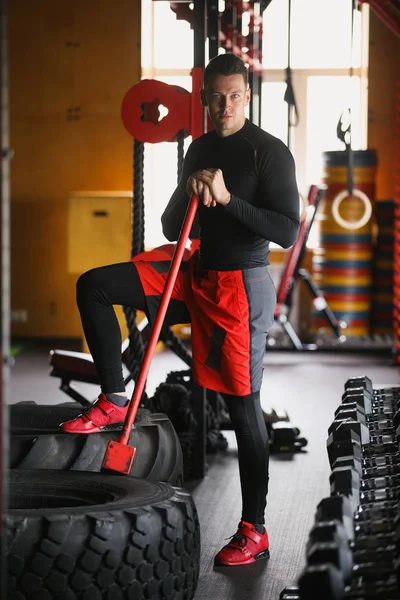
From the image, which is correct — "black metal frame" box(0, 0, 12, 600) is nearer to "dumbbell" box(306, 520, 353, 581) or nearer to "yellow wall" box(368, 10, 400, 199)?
"dumbbell" box(306, 520, 353, 581)

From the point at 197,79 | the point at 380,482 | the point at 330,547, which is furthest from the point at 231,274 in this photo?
the point at 197,79

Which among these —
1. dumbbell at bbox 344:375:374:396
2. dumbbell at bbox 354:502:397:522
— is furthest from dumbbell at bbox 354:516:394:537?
dumbbell at bbox 344:375:374:396

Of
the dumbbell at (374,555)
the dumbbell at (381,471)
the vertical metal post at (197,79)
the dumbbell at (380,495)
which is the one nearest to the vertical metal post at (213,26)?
the vertical metal post at (197,79)

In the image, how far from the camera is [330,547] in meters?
1.88

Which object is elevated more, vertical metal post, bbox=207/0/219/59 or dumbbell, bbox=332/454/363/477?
vertical metal post, bbox=207/0/219/59

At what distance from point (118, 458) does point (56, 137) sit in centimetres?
673

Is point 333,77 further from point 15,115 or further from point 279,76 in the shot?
point 15,115

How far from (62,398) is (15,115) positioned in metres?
4.11

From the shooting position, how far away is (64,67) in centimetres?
909

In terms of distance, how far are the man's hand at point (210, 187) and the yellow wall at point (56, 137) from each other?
6.38 m

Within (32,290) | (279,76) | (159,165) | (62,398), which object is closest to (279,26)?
(279,76)

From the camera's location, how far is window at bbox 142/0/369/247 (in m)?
8.96

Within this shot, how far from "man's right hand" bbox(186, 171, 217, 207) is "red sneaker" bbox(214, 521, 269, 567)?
3.15ft

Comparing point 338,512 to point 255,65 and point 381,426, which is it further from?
point 255,65
